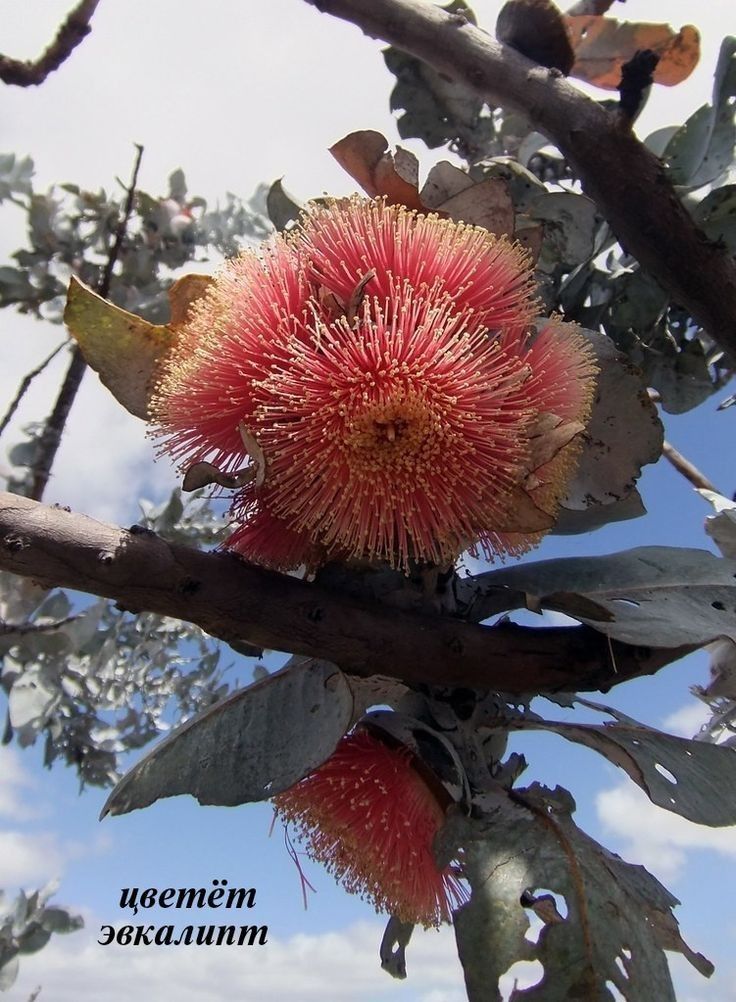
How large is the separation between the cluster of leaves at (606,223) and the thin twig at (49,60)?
52 cm

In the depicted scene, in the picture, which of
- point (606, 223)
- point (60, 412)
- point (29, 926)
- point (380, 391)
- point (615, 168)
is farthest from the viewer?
point (29, 926)

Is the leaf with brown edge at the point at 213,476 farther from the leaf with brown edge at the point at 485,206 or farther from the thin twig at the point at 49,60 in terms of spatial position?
the thin twig at the point at 49,60

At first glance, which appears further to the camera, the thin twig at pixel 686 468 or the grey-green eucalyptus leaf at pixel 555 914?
the thin twig at pixel 686 468

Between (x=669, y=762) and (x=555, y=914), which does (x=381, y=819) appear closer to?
(x=555, y=914)

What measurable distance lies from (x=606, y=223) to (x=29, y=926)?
1922 millimetres

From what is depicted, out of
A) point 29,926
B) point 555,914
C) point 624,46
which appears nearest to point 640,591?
point 555,914

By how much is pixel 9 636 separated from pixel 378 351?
4.01 ft

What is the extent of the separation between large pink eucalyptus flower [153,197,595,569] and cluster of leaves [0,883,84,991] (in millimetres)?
1604

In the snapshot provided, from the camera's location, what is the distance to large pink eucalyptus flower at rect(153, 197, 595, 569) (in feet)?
2.48

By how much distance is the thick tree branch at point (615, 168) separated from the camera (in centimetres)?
102

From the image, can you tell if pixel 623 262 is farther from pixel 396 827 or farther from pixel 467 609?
pixel 396 827

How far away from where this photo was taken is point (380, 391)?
752mm

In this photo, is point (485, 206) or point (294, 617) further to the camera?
point (485, 206)

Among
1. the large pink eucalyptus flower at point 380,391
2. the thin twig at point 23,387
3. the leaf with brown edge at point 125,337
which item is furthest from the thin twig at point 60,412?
the large pink eucalyptus flower at point 380,391
